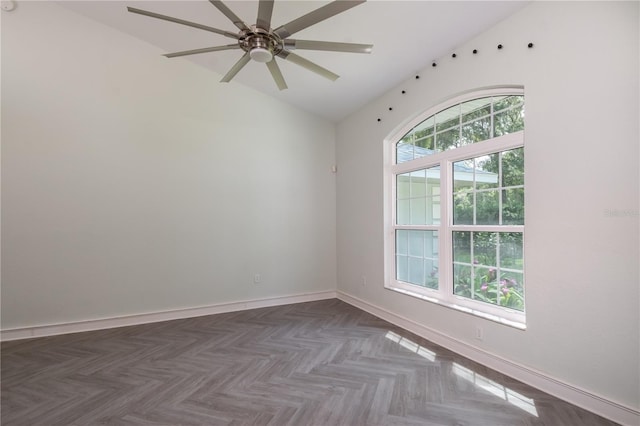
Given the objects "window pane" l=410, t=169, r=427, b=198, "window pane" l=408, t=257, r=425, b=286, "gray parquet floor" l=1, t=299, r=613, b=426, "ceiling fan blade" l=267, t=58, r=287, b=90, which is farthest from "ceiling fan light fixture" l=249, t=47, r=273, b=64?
"window pane" l=408, t=257, r=425, b=286

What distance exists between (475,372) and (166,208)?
4072mm

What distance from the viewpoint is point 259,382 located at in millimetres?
2490

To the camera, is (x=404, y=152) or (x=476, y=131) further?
(x=404, y=152)

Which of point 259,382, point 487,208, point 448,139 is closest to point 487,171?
point 487,208

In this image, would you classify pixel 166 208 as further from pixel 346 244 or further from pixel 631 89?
pixel 631 89

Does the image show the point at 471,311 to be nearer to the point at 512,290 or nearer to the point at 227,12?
the point at 512,290

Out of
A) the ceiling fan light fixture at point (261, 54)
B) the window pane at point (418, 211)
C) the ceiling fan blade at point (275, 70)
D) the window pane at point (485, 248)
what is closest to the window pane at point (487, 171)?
the window pane at point (485, 248)

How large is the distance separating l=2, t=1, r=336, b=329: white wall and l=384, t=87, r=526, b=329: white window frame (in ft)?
5.00

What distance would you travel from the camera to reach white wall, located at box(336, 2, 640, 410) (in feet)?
6.21

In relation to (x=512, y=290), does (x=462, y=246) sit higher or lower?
higher

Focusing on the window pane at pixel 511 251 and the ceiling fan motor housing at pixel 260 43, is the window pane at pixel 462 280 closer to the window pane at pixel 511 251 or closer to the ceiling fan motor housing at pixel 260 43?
the window pane at pixel 511 251

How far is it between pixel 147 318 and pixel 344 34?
4222 mm

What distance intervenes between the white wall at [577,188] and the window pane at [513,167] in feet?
0.55

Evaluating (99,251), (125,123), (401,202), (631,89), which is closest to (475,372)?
(401,202)
